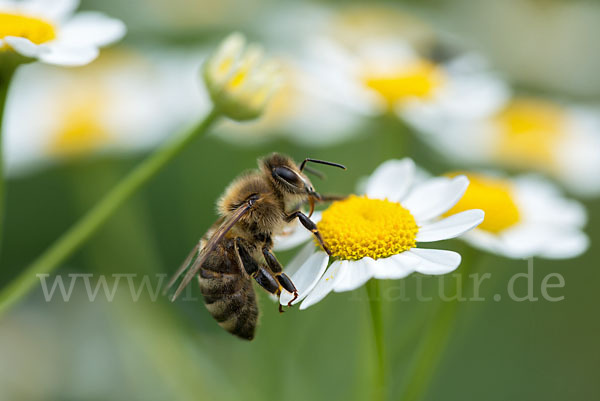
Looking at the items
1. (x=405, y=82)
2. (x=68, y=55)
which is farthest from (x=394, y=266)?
(x=405, y=82)

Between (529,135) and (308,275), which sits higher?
(529,135)

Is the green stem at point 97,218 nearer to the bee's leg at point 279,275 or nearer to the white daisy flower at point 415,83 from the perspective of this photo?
the bee's leg at point 279,275

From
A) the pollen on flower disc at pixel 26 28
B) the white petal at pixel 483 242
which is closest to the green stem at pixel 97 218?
the pollen on flower disc at pixel 26 28

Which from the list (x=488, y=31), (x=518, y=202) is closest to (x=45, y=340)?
(x=518, y=202)

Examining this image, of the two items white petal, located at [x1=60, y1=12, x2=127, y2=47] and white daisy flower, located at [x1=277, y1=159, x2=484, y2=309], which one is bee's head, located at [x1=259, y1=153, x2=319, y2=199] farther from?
white petal, located at [x1=60, y1=12, x2=127, y2=47]

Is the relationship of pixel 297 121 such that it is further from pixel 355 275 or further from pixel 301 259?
pixel 355 275

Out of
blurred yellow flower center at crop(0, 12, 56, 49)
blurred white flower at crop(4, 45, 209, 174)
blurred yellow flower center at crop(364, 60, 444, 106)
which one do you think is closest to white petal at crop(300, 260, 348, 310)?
blurred yellow flower center at crop(0, 12, 56, 49)

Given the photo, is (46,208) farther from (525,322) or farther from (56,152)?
(525,322)
